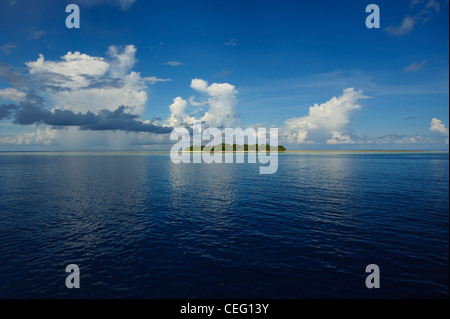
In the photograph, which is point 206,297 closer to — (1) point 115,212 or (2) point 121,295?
(2) point 121,295

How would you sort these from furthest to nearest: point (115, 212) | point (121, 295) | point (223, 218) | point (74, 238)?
point (115, 212), point (223, 218), point (74, 238), point (121, 295)

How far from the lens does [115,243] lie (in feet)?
89.6

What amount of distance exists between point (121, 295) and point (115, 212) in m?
24.9

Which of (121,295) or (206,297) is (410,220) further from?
(121,295)

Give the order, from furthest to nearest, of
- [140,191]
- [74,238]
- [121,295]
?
→ [140,191] < [74,238] < [121,295]

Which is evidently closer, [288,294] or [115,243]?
[288,294]

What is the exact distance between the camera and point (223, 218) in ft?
122

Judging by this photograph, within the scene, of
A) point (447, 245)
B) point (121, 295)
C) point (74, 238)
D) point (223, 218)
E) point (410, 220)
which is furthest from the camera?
point (223, 218)

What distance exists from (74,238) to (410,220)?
162ft
